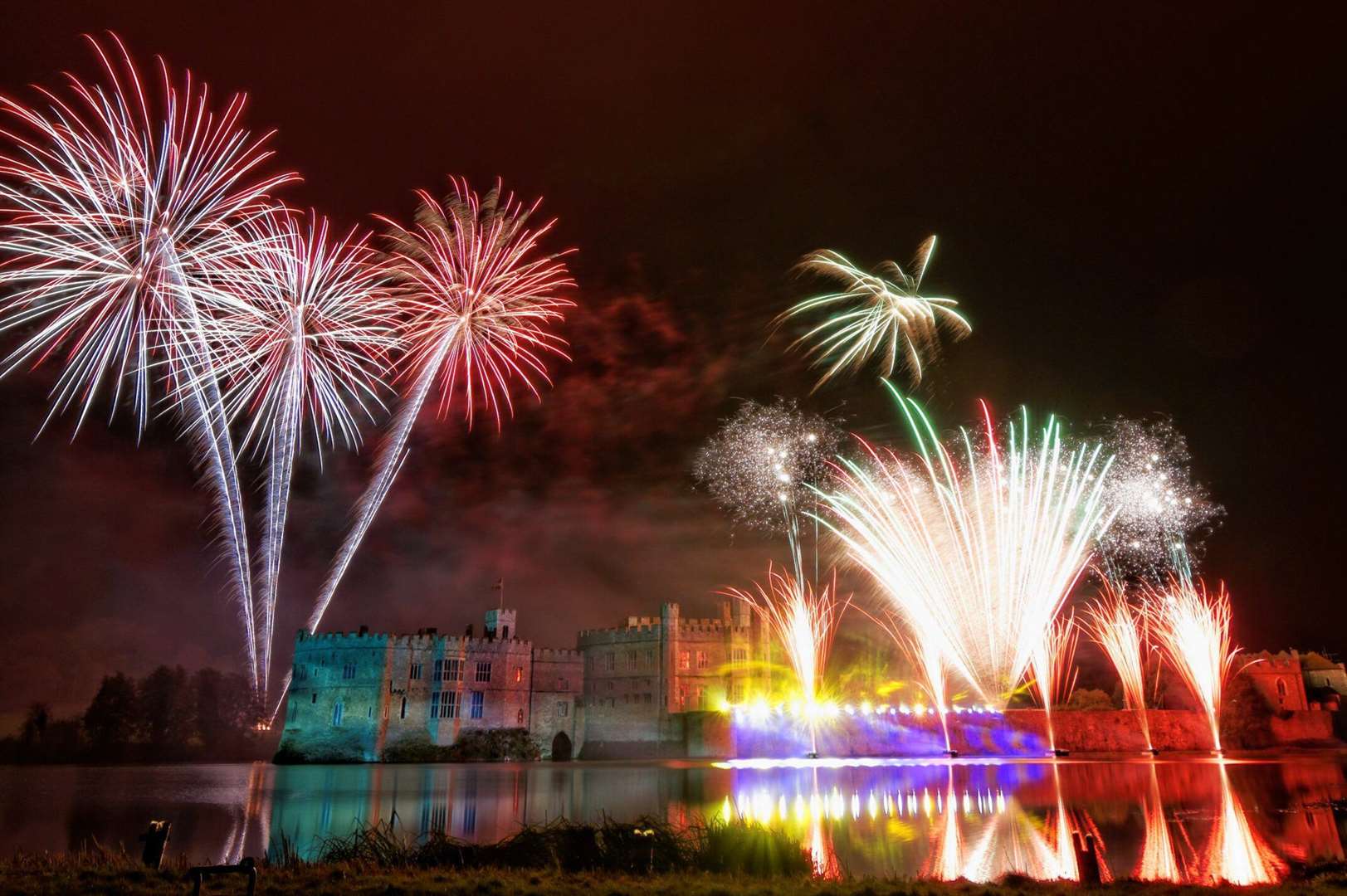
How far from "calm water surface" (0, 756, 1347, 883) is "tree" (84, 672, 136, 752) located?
3280 centimetres

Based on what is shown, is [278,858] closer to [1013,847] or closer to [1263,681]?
[1013,847]

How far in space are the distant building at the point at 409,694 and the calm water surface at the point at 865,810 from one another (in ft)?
57.4

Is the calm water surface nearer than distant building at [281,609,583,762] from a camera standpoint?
Yes

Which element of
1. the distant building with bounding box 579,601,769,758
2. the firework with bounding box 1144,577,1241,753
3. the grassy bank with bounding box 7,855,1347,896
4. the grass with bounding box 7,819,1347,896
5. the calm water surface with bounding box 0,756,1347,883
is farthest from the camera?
the distant building with bounding box 579,601,769,758

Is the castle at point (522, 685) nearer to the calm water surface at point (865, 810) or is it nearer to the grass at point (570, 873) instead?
the calm water surface at point (865, 810)

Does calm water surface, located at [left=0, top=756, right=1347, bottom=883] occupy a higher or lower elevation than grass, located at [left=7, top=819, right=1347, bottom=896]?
lower

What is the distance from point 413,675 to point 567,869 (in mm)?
47863

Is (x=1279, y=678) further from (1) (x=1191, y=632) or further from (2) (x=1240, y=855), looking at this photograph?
(2) (x=1240, y=855)

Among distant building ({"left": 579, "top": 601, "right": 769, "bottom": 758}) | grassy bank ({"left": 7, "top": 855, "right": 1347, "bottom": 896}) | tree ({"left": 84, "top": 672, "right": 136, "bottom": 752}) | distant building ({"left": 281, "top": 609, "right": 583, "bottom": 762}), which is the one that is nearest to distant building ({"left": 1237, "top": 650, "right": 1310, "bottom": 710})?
distant building ({"left": 579, "top": 601, "right": 769, "bottom": 758})

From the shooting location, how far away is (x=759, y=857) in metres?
10.1

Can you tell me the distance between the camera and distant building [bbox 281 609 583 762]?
52156 mm

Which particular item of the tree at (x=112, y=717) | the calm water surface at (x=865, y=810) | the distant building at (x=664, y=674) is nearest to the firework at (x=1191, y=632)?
the calm water surface at (x=865, y=810)

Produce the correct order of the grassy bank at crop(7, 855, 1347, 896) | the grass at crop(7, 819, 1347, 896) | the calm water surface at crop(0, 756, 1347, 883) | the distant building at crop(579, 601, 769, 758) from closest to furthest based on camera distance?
the grassy bank at crop(7, 855, 1347, 896), the grass at crop(7, 819, 1347, 896), the calm water surface at crop(0, 756, 1347, 883), the distant building at crop(579, 601, 769, 758)

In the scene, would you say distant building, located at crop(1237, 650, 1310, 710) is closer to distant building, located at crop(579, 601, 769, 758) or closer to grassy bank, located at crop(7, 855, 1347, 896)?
distant building, located at crop(579, 601, 769, 758)
